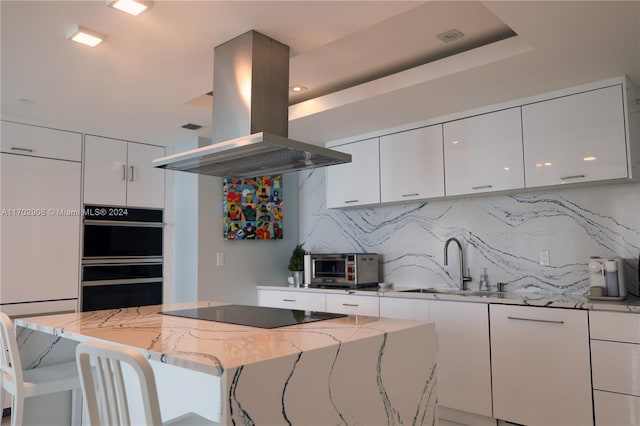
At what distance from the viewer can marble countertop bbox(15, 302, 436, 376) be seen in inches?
54.1

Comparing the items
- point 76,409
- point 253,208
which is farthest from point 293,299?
point 76,409

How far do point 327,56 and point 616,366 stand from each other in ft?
7.68

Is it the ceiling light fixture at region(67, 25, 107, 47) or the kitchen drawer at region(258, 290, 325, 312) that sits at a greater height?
the ceiling light fixture at region(67, 25, 107, 47)

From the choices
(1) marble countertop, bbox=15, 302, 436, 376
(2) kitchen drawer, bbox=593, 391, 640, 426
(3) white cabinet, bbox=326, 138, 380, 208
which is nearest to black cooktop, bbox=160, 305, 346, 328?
(1) marble countertop, bbox=15, 302, 436, 376

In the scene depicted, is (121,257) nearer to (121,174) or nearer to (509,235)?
(121,174)

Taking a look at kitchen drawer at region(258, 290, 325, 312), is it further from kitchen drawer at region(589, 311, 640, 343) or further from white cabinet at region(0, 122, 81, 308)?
kitchen drawer at region(589, 311, 640, 343)

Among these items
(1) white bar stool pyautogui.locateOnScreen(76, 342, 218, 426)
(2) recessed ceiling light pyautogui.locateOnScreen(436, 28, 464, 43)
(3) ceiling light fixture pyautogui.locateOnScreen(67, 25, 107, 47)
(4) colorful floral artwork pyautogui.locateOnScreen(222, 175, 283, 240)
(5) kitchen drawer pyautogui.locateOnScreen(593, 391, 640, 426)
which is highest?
(2) recessed ceiling light pyautogui.locateOnScreen(436, 28, 464, 43)

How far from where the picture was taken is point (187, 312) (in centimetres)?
245

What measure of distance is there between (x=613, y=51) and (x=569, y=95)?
508 mm

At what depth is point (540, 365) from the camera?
2.75 meters

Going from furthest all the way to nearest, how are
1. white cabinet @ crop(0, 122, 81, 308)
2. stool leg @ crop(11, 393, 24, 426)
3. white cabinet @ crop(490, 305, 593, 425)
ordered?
white cabinet @ crop(0, 122, 81, 308)
white cabinet @ crop(490, 305, 593, 425)
stool leg @ crop(11, 393, 24, 426)

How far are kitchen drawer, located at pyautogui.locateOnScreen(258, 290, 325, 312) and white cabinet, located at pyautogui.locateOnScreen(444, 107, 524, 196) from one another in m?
1.40

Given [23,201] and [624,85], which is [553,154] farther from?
[23,201]

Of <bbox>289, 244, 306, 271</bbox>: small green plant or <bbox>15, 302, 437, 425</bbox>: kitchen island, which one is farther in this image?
<bbox>289, 244, 306, 271</bbox>: small green plant
